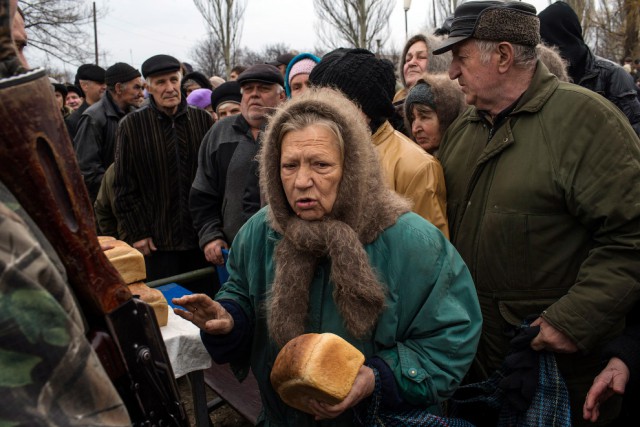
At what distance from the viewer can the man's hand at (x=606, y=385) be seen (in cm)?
207

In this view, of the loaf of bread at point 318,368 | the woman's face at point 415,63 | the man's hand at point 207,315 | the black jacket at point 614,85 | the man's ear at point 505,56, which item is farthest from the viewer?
the black jacket at point 614,85

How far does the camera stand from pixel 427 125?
9.89 ft

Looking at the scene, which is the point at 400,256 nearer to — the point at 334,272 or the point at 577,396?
the point at 334,272

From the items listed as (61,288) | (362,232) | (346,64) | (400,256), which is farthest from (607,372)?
(61,288)

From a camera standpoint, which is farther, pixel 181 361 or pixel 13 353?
pixel 181 361

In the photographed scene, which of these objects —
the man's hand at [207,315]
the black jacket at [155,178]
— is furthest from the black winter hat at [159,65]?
the man's hand at [207,315]

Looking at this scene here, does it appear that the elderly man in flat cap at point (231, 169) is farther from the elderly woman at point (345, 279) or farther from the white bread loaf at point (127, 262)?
the elderly woman at point (345, 279)

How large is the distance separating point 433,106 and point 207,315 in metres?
1.86

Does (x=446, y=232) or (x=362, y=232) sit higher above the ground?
(x=362, y=232)

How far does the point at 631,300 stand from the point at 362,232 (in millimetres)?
1135

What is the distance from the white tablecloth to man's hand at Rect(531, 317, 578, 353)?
156cm

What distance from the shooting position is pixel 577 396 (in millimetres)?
2254

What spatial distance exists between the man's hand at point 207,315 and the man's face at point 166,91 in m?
2.97

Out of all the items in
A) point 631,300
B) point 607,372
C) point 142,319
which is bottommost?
point 607,372
